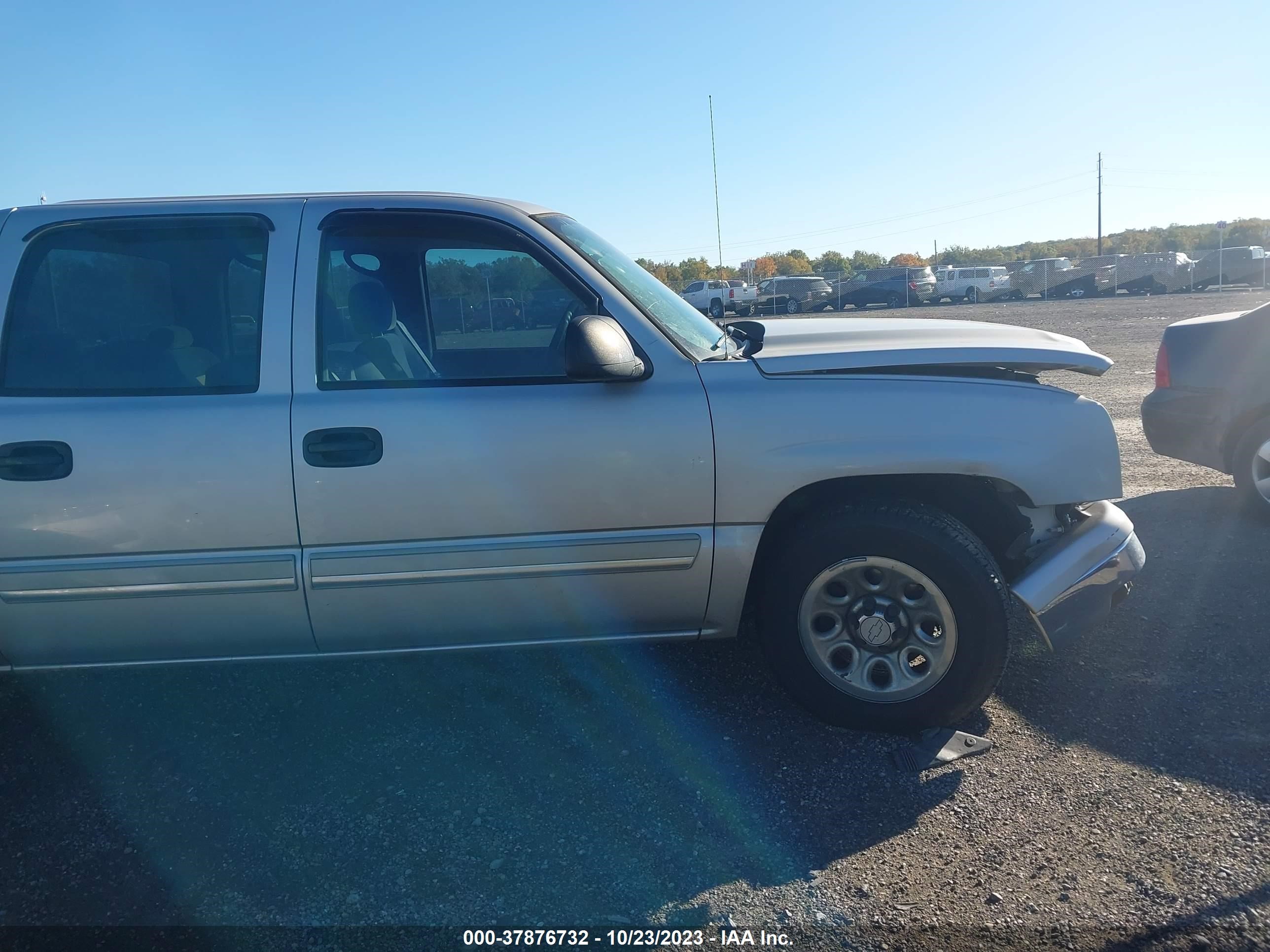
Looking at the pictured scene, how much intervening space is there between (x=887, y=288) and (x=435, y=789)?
1600 inches

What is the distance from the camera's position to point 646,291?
3666mm

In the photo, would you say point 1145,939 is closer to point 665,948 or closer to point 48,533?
point 665,948

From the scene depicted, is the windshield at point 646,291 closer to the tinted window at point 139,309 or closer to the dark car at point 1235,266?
the tinted window at point 139,309

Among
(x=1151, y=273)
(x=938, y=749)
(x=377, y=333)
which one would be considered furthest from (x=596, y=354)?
(x=1151, y=273)

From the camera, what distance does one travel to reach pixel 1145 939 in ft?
7.79

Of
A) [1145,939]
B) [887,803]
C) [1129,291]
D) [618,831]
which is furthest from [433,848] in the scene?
[1129,291]

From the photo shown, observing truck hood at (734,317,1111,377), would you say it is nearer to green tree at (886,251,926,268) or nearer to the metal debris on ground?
the metal debris on ground

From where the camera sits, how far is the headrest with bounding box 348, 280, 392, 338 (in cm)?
344

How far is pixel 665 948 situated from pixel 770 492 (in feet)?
4.78

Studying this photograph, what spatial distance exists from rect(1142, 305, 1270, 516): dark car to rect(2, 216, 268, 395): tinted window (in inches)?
216

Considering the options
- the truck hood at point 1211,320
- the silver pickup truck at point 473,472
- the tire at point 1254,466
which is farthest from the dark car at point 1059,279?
the silver pickup truck at point 473,472

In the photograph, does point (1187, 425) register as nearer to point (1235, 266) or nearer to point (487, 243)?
point (487, 243)

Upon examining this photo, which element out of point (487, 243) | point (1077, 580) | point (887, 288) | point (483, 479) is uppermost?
point (487, 243)

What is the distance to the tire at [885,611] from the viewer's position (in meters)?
3.25
